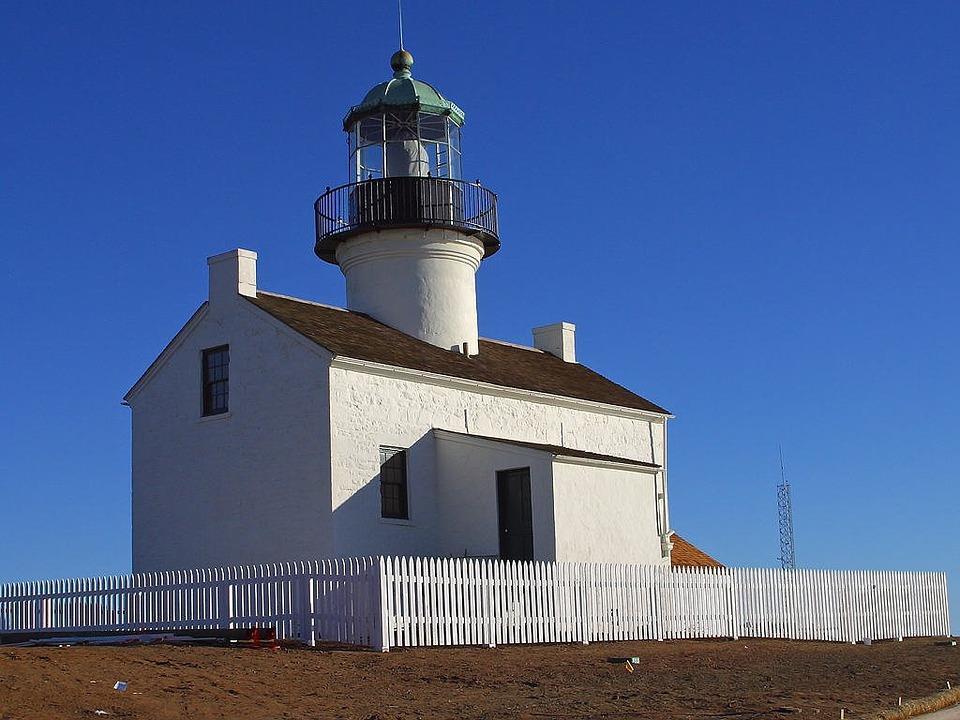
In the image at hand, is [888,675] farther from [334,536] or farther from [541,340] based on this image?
[541,340]

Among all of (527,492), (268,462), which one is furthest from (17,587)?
(527,492)

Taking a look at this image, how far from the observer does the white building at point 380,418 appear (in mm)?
23859

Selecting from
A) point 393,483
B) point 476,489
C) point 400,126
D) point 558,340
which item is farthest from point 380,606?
point 558,340

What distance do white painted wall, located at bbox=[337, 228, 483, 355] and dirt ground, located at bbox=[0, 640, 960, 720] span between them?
1149 cm

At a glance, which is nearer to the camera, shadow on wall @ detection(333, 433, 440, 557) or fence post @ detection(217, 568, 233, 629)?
fence post @ detection(217, 568, 233, 629)

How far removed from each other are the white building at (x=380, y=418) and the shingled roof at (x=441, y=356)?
0.09 meters

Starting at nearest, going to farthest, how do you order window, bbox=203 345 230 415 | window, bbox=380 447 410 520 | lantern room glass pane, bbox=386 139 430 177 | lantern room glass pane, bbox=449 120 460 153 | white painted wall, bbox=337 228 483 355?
window, bbox=380 447 410 520 → window, bbox=203 345 230 415 → white painted wall, bbox=337 228 483 355 → lantern room glass pane, bbox=386 139 430 177 → lantern room glass pane, bbox=449 120 460 153

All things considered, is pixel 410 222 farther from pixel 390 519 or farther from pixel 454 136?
pixel 390 519

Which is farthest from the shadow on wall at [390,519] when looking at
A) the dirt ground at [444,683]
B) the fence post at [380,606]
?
the dirt ground at [444,683]

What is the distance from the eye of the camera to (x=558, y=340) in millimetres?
34062

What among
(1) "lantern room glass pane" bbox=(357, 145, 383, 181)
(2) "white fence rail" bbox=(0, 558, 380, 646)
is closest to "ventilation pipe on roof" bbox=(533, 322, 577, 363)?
(1) "lantern room glass pane" bbox=(357, 145, 383, 181)

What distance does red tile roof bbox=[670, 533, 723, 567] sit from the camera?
32938mm

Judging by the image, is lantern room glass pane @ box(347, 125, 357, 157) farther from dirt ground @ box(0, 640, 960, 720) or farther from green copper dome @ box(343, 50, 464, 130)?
dirt ground @ box(0, 640, 960, 720)

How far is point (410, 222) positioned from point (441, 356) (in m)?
3.00
